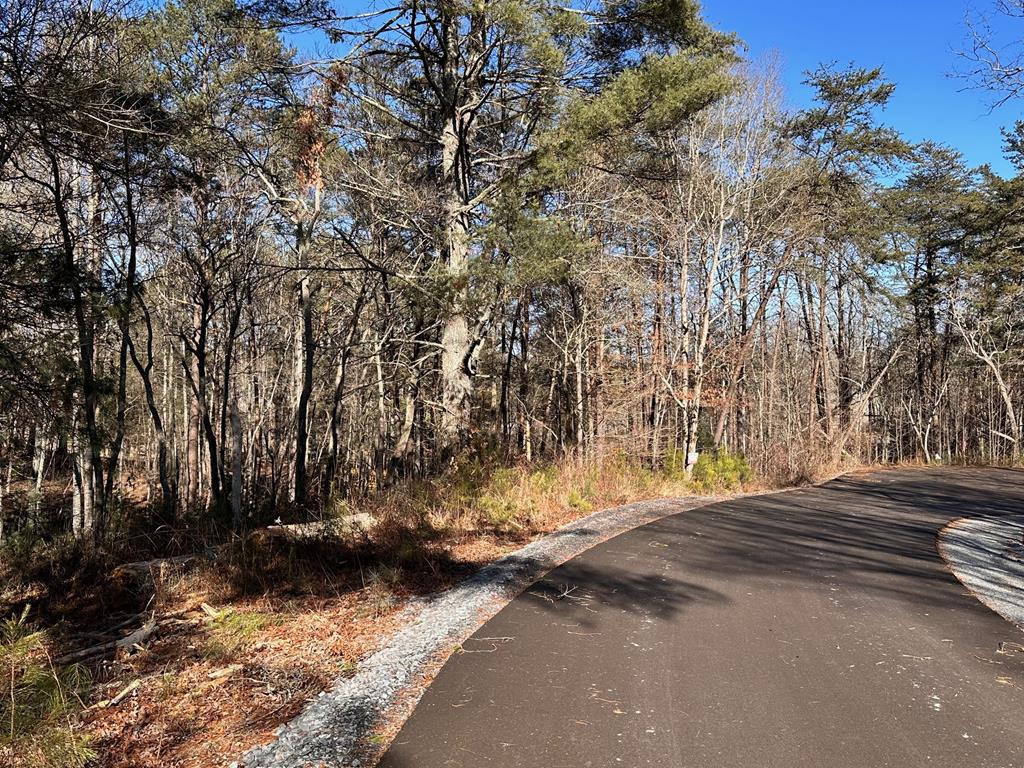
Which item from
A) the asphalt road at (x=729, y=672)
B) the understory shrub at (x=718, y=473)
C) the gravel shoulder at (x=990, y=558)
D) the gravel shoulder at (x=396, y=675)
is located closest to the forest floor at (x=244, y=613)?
the gravel shoulder at (x=396, y=675)

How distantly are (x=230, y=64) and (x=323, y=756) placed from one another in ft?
32.9

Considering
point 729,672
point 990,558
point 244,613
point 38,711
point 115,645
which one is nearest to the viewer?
point 38,711

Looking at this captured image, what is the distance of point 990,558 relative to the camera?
287 inches

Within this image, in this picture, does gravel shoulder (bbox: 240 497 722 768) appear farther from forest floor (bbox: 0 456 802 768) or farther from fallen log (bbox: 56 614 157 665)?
fallen log (bbox: 56 614 157 665)

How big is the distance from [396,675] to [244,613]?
1962 millimetres

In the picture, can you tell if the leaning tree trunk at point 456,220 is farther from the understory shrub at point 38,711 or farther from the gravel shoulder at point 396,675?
the understory shrub at point 38,711

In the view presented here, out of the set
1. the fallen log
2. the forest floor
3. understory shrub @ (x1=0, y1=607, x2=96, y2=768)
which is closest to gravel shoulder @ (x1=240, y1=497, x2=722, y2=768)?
the forest floor

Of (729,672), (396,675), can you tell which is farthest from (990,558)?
(396,675)

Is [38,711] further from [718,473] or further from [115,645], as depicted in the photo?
[718,473]

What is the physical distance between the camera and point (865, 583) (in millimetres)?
5848

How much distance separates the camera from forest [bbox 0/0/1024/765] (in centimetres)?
695

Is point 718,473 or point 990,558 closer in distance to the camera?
point 990,558

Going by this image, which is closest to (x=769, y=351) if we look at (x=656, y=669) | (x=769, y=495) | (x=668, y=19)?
(x=769, y=495)

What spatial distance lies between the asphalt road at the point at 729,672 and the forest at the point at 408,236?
3.41m
